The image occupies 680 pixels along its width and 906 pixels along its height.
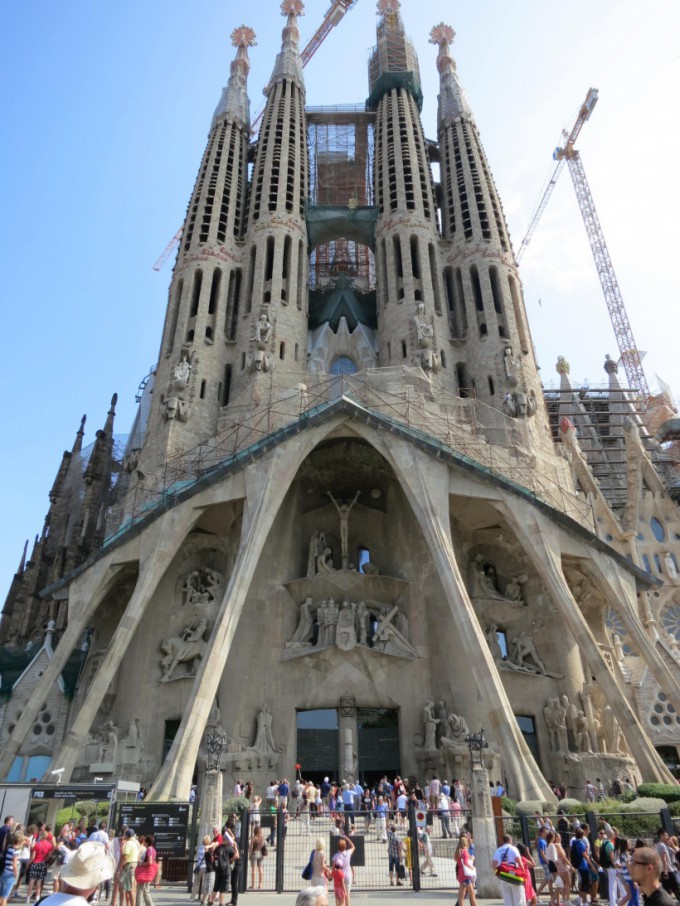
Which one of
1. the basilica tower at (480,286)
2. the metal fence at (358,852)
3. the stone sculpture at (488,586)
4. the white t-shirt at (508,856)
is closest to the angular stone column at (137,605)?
the metal fence at (358,852)

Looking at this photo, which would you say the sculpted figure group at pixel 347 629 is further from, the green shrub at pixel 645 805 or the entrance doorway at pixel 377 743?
the green shrub at pixel 645 805

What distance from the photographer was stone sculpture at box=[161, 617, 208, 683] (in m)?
22.4

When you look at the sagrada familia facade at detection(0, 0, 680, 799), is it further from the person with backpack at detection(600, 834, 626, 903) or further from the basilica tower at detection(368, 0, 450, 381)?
the person with backpack at detection(600, 834, 626, 903)

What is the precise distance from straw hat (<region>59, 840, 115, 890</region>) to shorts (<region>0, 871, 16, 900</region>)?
22.9 feet

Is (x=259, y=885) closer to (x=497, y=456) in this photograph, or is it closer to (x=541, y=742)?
(x=541, y=742)

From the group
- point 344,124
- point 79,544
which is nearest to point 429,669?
point 79,544

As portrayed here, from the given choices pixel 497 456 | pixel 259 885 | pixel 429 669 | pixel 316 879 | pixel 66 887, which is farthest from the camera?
pixel 497 456

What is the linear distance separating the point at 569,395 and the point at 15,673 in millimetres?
35589

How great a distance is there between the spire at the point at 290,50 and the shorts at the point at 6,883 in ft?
144

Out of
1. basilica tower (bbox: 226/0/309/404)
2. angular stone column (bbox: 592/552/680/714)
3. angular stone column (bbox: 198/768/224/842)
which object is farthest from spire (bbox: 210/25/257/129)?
angular stone column (bbox: 198/768/224/842)

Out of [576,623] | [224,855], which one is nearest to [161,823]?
[224,855]

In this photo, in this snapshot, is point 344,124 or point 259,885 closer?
point 259,885

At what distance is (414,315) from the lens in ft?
103

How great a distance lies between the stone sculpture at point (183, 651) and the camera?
73.5 feet
